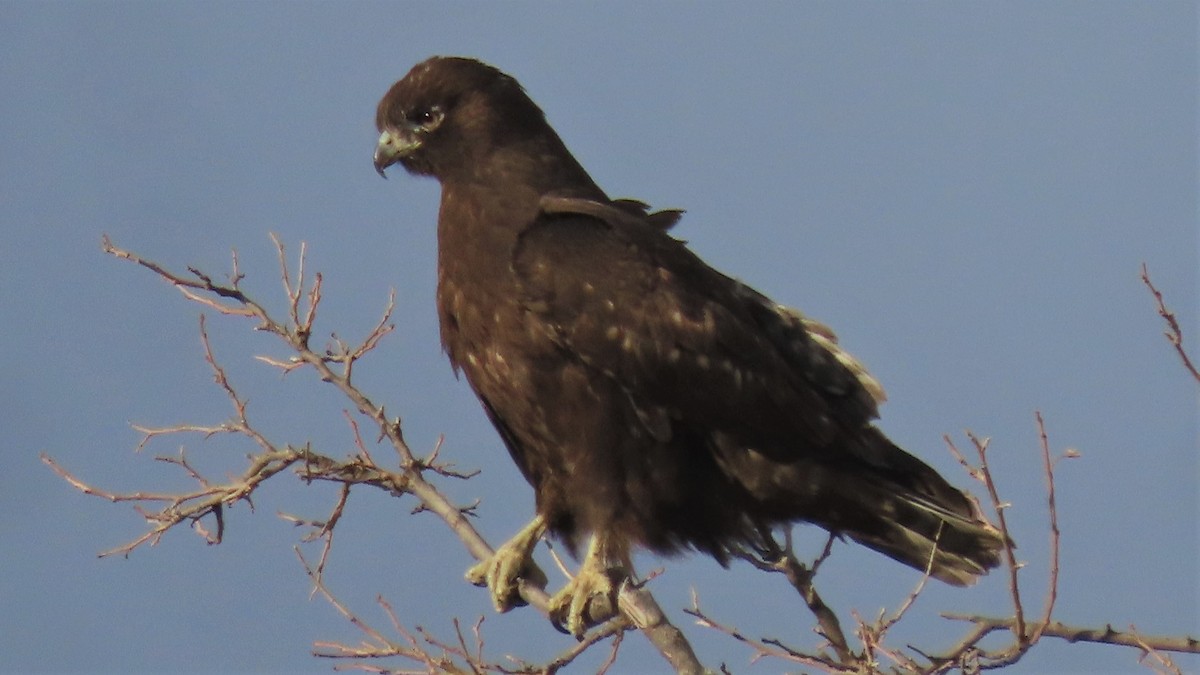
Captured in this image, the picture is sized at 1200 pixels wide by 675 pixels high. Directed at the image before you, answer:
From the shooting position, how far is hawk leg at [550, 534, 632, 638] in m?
5.22

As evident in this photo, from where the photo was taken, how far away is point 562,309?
5.44 meters

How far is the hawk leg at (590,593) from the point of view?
5219mm

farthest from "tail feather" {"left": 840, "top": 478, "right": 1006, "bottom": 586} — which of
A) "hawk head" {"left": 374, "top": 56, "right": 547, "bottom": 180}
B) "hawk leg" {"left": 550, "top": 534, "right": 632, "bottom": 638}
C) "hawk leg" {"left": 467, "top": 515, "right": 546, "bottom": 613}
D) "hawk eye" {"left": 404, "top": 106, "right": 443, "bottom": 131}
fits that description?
"hawk eye" {"left": 404, "top": 106, "right": 443, "bottom": 131}

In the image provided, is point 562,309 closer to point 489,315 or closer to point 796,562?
point 489,315

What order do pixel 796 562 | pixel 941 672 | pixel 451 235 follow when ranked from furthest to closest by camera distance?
1. pixel 451 235
2. pixel 796 562
3. pixel 941 672

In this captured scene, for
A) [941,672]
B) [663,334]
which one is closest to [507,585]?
[663,334]

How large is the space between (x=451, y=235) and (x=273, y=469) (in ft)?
4.37

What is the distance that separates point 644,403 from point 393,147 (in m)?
1.60

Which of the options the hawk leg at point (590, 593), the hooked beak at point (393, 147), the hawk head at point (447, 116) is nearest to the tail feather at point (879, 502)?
the hawk leg at point (590, 593)

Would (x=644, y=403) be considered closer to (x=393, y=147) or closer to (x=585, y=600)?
(x=585, y=600)

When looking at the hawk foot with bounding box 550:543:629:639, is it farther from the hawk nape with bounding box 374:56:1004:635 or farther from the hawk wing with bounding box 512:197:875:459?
the hawk wing with bounding box 512:197:875:459

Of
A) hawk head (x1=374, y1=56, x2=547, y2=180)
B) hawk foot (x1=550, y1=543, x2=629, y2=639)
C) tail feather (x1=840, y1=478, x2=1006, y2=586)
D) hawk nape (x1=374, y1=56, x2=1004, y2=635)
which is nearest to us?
hawk foot (x1=550, y1=543, x2=629, y2=639)

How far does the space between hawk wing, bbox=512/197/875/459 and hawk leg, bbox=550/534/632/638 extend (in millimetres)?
441

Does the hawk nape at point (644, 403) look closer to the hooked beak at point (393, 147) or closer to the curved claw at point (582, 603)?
the curved claw at point (582, 603)
